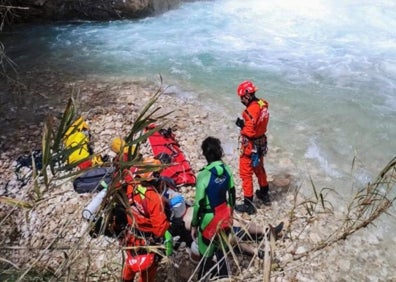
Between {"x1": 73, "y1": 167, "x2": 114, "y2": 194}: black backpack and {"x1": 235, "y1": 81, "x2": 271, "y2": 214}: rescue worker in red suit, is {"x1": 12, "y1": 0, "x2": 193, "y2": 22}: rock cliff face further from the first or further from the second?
{"x1": 235, "y1": 81, "x2": 271, "y2": 214}: rescue worker in red suit

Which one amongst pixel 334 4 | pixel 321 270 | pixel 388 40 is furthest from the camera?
pixel 334 4

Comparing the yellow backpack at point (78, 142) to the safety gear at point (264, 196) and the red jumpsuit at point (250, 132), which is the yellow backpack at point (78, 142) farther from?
the safety gear at point (264, 196)

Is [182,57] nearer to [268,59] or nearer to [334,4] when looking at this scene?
[268,59]

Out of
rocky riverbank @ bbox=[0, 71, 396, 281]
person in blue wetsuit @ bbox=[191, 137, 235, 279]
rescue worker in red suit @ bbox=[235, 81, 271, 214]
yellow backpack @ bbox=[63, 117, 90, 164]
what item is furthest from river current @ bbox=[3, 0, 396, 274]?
yellow backpack @ bbox=[63, 117, 90, 164]

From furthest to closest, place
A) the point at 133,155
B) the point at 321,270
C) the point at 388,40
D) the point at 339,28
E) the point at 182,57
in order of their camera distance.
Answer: the point at 339,28 → the point at 388,40 → the point at 182,57 → the point at 321,270 → the point at 133,155

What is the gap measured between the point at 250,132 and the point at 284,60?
6187 millimetres

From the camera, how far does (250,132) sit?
515cm

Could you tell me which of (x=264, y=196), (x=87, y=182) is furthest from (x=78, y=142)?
(x=264, y=196)

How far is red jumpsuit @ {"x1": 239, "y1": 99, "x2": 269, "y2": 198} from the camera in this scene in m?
5.10

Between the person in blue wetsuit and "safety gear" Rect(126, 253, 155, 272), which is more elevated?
the person in blue wetsuit

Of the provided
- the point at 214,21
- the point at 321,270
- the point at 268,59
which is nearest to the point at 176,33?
the point at 214,21

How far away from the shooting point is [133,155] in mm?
2266

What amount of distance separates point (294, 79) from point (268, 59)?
1448 mm

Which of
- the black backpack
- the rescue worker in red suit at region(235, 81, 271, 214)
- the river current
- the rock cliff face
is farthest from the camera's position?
the rock cliff face
